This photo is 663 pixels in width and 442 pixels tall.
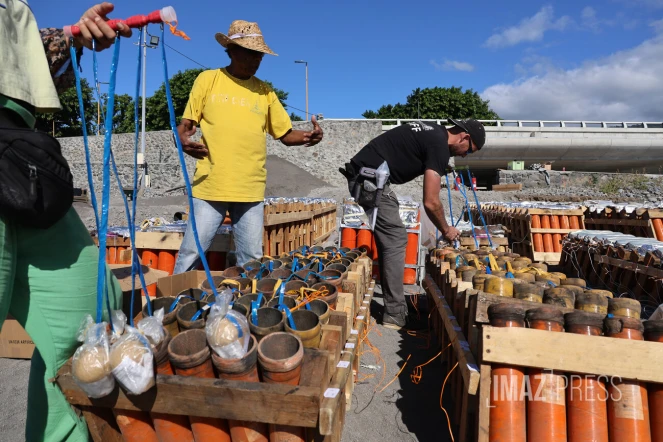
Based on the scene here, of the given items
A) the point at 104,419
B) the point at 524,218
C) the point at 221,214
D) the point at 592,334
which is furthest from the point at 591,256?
the point at 104,419

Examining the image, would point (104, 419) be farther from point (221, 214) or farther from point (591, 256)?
point (591, 256)

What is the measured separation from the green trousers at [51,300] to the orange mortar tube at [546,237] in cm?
924

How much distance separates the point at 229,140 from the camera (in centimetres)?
362

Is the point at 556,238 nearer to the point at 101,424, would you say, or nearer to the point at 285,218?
the point at 285,218

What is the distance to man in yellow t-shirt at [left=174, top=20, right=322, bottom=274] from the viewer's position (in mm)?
3582

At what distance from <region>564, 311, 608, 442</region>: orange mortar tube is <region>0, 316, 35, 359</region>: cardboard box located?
158 inches

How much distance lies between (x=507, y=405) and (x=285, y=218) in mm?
4821

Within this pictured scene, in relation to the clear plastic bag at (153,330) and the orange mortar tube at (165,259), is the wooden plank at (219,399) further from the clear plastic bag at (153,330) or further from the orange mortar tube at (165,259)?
the orange mortar tube at (165,259)

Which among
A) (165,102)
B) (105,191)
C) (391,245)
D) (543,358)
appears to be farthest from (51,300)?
(165,102)

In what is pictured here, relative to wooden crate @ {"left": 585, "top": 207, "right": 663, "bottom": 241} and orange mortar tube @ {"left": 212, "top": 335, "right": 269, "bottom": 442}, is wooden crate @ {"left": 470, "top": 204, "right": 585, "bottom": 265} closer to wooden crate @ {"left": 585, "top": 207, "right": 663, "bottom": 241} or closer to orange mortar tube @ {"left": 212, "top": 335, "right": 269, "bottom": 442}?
wooden crate @ {"left": 585, "top": 207, "right": 663, "bottom": 241}

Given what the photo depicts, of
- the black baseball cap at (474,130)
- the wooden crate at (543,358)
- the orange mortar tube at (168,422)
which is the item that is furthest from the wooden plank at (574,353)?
the black baseball cap at (474,130)

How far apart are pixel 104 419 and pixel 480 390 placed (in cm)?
181

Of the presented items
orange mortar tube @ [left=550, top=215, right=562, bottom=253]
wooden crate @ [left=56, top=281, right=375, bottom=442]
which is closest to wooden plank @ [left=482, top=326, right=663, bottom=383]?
wooden crate @ [left=56, top=281, right=375, bottom=442]

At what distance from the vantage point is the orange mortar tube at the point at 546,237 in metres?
9.16
